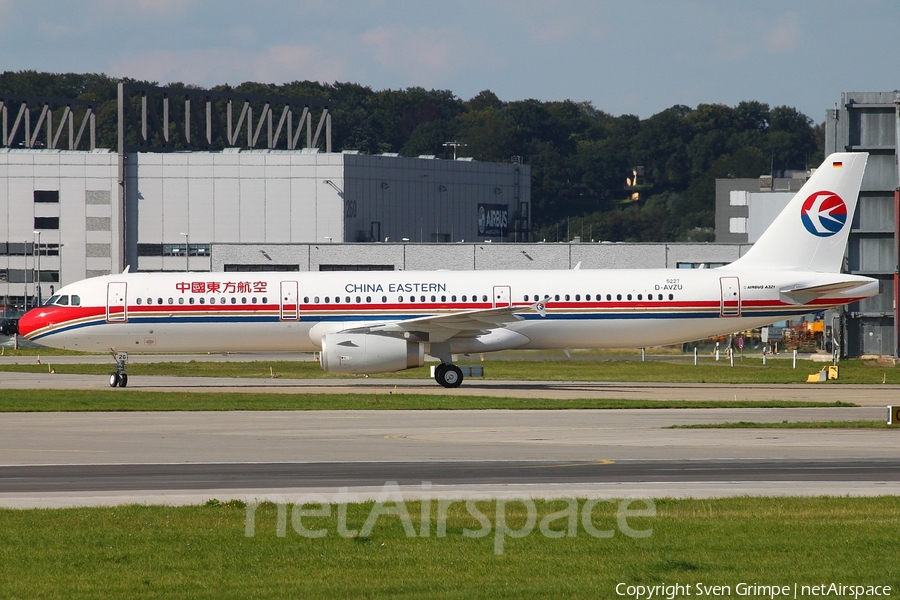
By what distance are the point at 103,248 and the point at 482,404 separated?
6630 centimetres

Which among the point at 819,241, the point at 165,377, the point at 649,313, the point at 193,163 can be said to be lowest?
the point at 165,377

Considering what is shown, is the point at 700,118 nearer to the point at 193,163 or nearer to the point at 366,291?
the point at 193,163

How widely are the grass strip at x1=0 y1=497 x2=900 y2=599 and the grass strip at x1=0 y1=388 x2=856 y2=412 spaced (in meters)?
16.3

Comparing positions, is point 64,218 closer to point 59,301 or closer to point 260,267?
point 260,267

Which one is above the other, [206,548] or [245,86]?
[245,86]

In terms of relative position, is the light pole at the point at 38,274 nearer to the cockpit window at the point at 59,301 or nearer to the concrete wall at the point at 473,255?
the concrete wall at the point at 473,255

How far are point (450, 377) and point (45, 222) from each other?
206 feet

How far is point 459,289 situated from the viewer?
4053 centimetres

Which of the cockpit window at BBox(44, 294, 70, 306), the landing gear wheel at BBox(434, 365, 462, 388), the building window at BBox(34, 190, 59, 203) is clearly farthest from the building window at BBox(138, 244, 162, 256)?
the landing gear wheel at BBox(434, 365, 462, 388)

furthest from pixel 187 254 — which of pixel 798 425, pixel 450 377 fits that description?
pixel 798 425

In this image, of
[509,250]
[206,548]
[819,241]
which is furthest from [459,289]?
[509,250]

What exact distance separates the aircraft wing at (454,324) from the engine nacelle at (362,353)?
0.59m

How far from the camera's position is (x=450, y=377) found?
1578 inches

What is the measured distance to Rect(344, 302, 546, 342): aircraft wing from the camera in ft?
125
